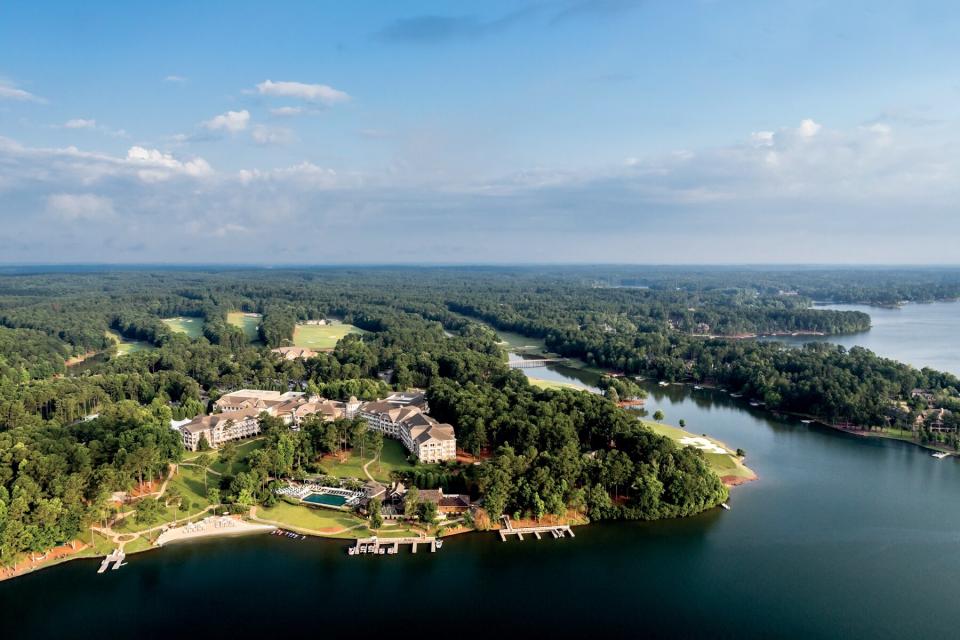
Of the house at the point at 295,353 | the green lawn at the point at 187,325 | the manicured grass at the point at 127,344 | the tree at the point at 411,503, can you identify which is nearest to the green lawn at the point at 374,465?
the tree at the point at 411,503

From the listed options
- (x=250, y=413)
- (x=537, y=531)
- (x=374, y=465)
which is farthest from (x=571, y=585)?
(x=250, y=413)

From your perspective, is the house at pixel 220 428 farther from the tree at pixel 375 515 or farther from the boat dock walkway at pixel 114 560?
the tree at pixel 375 515

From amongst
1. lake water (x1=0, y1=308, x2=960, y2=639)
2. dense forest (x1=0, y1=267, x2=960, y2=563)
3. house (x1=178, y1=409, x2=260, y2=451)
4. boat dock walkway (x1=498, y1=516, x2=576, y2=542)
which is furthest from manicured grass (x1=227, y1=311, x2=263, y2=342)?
boat dock walkway (x1=498, y1=516, x2=576, y2=542)

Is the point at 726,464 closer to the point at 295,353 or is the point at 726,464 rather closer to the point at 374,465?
the point at 374,465

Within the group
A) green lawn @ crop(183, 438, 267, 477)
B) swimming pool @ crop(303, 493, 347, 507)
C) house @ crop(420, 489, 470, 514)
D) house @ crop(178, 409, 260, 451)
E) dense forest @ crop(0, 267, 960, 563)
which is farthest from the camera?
house @ crop(178, 409, 260, 451)

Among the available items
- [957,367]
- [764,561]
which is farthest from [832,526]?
[957,367]

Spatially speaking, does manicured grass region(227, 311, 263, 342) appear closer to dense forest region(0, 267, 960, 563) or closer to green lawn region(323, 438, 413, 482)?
dense forest region(0, 267, 960, 563)
